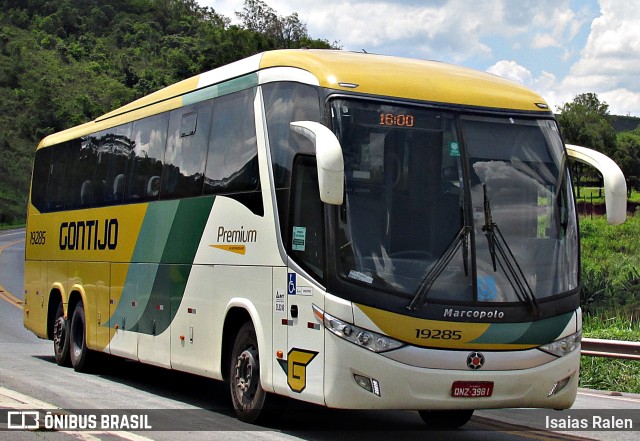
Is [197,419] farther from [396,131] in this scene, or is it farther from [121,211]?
[121,211]

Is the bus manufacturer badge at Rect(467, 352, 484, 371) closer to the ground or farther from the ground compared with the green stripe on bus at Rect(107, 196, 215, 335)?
closer to the ground

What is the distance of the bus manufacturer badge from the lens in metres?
8.98

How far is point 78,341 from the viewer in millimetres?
16953

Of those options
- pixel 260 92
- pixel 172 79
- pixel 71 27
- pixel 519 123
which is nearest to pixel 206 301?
pixel 260 92

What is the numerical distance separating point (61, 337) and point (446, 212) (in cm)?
1004

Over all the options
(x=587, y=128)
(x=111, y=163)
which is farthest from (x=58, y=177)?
(x=587, y=128)

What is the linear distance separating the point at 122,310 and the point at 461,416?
5691 millimetres

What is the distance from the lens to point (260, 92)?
10.9 metres

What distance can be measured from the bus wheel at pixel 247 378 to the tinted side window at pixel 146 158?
11.1ft

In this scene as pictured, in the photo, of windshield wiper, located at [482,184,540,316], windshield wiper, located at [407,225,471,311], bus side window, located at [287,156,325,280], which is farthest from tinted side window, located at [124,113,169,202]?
windshield wiper, located at [482,184,540,316]

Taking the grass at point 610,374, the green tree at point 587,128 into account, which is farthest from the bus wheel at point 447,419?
the green tree at point 587,128

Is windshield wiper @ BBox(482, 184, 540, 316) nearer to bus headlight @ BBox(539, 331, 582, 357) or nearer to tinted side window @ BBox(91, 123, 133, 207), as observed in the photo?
bus headlight @ BBox(539, 331, 582, 357)

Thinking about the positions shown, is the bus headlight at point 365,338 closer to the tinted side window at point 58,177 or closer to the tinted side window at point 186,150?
the tinted side window at point 186,150

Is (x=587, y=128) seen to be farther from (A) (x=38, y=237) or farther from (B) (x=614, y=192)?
(B) (x=614, y=192)
